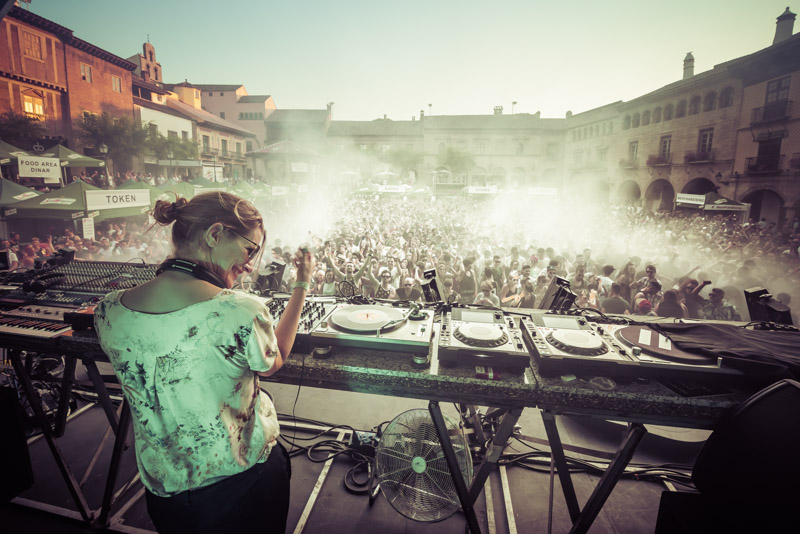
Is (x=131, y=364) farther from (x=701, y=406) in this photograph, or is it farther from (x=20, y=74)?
(x=20, y=74)

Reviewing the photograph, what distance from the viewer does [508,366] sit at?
64.1 inches

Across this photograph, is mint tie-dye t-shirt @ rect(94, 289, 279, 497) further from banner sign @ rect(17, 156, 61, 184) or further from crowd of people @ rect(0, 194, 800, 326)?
banner sign @ rect(17, 156, 61, 184)

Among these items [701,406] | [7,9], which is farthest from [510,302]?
[7,9]

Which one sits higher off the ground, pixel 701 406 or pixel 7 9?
pixel 7 9

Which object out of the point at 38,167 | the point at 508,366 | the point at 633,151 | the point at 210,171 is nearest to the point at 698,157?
the point at 633,151

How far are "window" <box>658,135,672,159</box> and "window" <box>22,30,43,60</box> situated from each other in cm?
2948

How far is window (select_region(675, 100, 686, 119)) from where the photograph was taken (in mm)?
20125

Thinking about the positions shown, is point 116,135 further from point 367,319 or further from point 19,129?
point 367,319

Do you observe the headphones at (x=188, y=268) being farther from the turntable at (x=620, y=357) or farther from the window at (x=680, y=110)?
the window at (x=680, y=110)

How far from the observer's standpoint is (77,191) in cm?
803

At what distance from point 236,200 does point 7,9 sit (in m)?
1.97

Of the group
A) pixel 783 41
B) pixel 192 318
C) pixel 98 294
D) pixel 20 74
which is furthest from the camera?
pixel 783 41

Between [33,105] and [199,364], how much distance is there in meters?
16.3

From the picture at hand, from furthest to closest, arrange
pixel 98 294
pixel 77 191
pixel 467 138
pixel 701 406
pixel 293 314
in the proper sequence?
pixel 467 138 < pixel 77 191 < pixel 98 294 < pixel 701 406 < pixel 293 314
